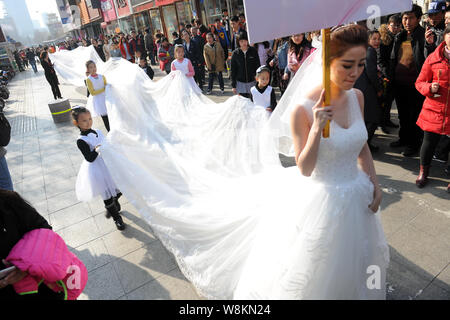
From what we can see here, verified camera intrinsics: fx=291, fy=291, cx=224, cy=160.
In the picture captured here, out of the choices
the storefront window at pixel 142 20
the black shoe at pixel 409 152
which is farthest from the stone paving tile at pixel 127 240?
the storefront window at pixel 142 20

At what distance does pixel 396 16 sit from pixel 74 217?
638 cm

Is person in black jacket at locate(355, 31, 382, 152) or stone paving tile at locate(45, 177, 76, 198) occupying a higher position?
person in black jacket at locate(355, 31, 382, 152)

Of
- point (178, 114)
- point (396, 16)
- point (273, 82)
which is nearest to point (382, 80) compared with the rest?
point (396, 16)

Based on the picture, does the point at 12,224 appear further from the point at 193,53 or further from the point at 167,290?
the point at 193,53

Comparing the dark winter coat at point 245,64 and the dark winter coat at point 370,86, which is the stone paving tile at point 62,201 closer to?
the dark winter coat at point 245,64

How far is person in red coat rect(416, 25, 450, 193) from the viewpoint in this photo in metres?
3.46

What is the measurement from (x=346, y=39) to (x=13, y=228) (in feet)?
7.93

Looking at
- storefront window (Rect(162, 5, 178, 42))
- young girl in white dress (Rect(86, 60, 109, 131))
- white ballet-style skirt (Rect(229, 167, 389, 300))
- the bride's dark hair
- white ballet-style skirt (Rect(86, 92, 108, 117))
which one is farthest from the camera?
storefront window (Rect(162, 5, 178, 42))

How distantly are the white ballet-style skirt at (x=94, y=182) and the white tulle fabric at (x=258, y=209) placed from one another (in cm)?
39

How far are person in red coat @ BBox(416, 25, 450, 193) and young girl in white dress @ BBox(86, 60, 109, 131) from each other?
6395 mm

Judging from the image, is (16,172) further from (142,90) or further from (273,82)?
(273,82)

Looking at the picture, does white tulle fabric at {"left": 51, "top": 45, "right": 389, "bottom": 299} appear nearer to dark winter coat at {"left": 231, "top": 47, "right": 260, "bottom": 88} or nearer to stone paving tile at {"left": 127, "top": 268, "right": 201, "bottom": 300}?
stone paving tile at {"left": 127, "top": 268, "right": 201, "bottom": 300}

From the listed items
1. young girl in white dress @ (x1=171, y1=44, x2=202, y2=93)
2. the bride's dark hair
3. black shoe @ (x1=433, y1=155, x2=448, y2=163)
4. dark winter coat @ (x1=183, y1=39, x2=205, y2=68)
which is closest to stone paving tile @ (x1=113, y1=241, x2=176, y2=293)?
the bride's dark hair

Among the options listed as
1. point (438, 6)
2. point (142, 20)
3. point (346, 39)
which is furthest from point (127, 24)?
point (346, 39)
